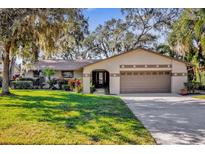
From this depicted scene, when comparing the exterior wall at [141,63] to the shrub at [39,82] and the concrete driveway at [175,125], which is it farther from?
the concrete driveway at [175,125]

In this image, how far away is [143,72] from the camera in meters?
19.1

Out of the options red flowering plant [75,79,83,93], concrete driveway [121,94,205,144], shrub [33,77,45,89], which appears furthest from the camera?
shrub [33,77,45,89]

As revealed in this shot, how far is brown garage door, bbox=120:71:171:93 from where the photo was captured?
19.2m

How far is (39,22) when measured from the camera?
11883 millimetres

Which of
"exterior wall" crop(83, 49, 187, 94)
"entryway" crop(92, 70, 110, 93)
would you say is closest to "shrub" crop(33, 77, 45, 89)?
"entryway" crop(92, 70, 110, 93)

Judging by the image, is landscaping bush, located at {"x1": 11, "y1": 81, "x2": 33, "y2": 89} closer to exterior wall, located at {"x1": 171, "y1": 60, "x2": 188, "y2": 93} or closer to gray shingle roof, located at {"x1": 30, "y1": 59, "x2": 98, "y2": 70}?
gray shingle roof, located at {"x1": 30, "y1": 59, "x2": 98, "y2": 70}

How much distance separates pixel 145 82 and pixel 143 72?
2.27ft

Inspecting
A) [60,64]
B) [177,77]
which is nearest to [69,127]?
A: [177,77]

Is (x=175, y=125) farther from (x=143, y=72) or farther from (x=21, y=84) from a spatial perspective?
(x=21, y=84)

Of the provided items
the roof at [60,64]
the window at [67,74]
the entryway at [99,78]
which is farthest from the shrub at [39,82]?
the entryway at [99,78]
